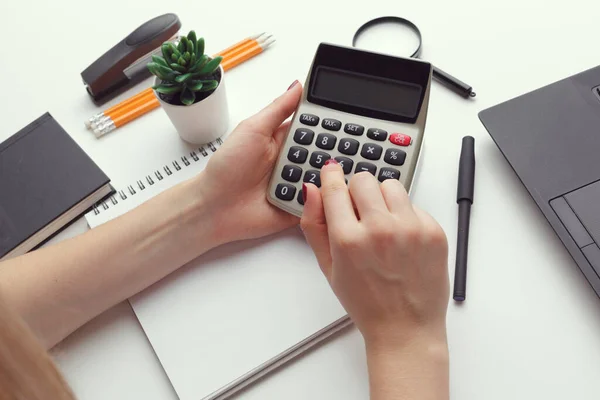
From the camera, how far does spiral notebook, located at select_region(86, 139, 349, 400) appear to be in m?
0.49

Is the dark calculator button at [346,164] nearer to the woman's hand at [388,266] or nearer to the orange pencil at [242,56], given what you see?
the woman's hand at [388,266]

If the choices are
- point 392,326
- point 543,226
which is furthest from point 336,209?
point 543,226

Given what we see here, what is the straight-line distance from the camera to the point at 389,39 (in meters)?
0.65

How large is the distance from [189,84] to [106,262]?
0.61 ft

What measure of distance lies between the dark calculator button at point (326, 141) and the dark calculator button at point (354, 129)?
15 mm

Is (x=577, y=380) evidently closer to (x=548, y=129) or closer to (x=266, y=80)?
(x=548, y=129)

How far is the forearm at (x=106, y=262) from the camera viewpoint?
516 mm

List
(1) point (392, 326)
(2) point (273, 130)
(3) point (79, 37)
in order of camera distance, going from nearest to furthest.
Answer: (1) point (392, 326) → (2) point (273, 130) → (3) point (79, 37)


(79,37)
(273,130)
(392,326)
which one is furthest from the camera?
(79,37)

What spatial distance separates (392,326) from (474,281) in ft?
0.33

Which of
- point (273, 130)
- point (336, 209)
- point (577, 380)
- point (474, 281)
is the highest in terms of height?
point (273, 130)

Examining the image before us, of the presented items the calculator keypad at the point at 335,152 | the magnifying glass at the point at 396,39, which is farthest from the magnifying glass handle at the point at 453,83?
the calculator keypad at the point at 335,152

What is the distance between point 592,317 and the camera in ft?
1.62

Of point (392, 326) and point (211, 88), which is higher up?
point (211, 88)
